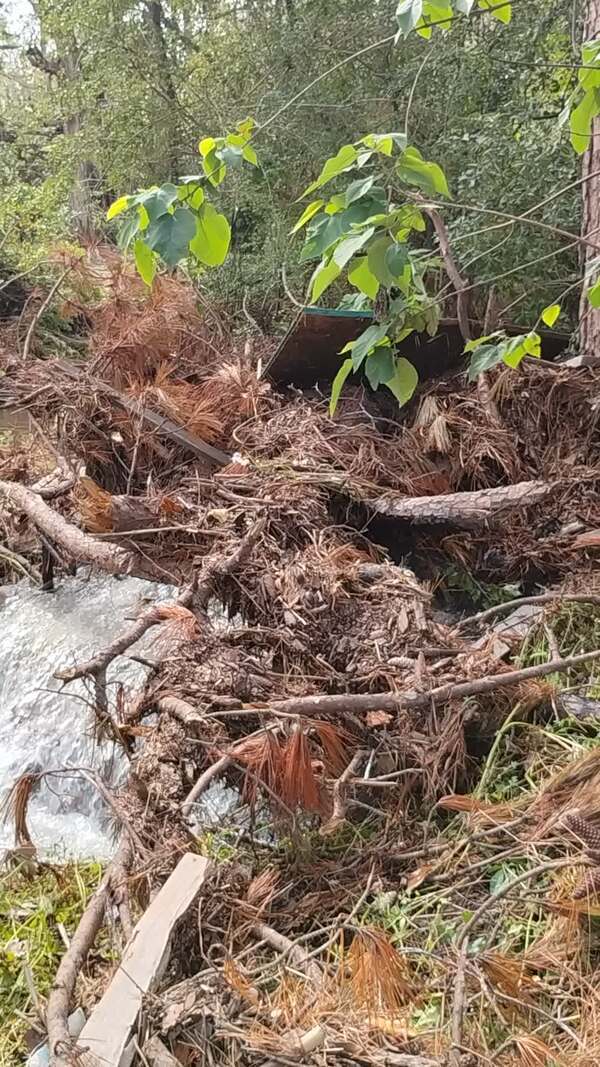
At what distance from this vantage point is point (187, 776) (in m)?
2.04

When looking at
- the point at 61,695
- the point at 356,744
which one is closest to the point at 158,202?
the point at 356,744

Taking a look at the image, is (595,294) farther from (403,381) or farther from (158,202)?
(158,202)

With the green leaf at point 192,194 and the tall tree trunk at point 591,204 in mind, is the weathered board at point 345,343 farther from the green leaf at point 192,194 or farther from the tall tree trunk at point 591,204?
the green leaf at point 192,194

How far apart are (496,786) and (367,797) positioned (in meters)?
0.35

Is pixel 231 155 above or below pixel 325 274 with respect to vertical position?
above

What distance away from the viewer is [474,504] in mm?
3055

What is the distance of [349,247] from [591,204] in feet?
8.21

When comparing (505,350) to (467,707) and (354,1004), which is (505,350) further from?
(354,1004)

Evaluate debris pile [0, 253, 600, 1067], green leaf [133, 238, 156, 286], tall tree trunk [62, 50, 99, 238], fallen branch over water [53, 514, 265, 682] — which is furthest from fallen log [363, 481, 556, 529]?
tall tree trunk [62, 50, 99, 238]

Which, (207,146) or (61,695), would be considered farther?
(61,695)

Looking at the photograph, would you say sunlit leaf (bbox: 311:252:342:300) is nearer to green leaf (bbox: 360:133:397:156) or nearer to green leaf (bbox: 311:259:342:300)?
green leaf (bbox: 311:259:342:300)

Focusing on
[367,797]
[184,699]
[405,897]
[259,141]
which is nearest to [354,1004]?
[405,897]

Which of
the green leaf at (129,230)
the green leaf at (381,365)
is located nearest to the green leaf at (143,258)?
the green leaf at (129,230)

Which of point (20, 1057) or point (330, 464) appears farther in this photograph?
point (330, 464)
